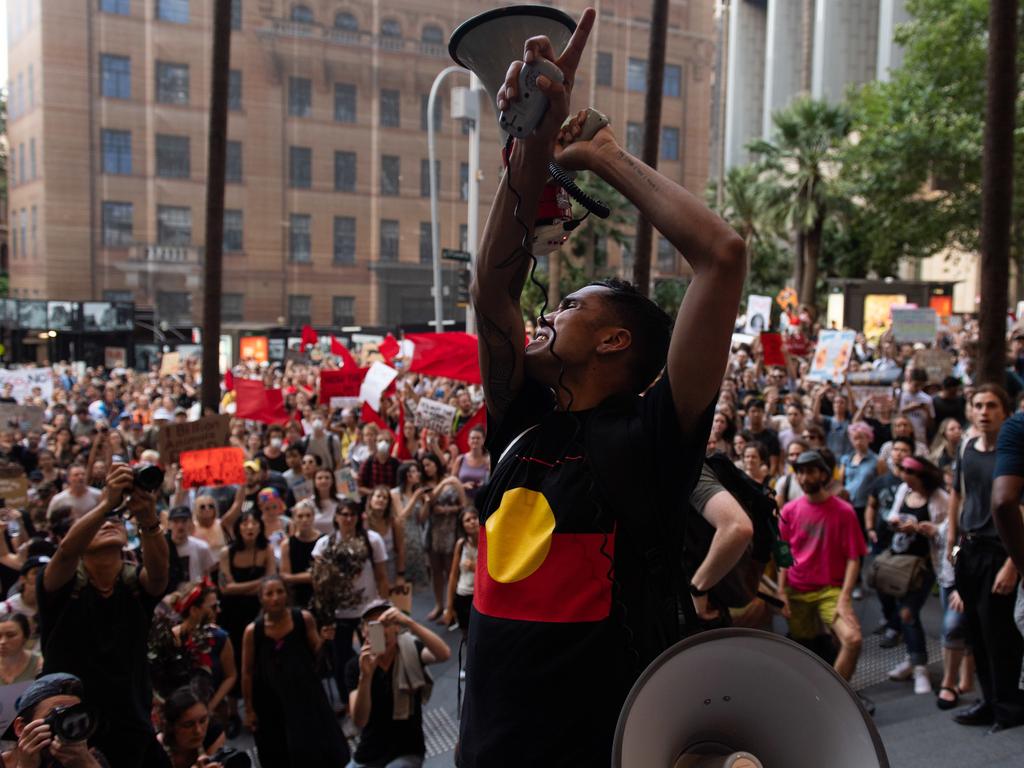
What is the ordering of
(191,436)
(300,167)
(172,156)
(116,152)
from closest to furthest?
(191,436) < (116,152) < (172,156) < (300,167)

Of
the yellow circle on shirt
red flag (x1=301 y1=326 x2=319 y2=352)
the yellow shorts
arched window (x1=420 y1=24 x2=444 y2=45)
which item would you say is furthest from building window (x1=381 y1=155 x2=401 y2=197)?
the yellow circle on shirt

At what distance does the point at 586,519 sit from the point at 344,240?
48572 millimetres

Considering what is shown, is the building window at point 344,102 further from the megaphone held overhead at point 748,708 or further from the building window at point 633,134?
the megaphone held overhead at point 748,708

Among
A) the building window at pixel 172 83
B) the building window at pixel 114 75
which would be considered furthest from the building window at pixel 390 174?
the building window at pixel 114 75

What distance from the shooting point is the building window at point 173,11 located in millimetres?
45469

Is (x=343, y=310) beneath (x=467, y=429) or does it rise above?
above

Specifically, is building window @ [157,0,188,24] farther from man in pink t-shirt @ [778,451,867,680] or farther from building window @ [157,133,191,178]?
man in pink t-shirt @ [778,451,867,680]

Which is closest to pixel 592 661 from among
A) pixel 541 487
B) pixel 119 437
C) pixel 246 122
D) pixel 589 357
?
pixel 541 487

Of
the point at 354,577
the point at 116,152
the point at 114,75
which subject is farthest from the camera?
the point at 116,152

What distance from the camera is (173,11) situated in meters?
45.7

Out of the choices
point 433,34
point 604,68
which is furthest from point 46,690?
point 433,34

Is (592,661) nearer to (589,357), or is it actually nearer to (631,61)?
(589,357)

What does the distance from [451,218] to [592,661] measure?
4931 centimetres

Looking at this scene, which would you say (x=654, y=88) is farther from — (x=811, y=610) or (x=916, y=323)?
(x=811, y=610)
